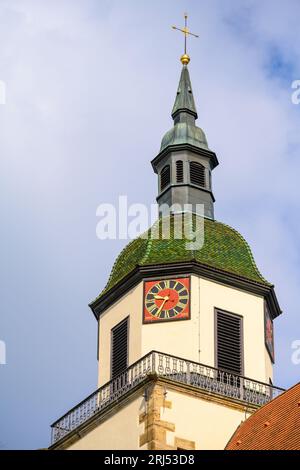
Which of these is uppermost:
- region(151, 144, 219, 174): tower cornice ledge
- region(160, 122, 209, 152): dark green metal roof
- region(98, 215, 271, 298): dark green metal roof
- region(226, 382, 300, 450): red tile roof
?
region(160, 122, 209, 152): dark green metal roof

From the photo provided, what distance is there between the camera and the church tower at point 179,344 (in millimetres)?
35312

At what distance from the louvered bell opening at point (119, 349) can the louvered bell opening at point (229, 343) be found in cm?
228

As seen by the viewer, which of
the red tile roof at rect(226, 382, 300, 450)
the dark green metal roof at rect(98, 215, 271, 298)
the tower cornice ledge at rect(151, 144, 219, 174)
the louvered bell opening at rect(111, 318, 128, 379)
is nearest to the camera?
the red tile roof at rect(226, 382, 300, 450)

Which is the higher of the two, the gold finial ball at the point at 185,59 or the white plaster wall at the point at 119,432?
the gold finial ball at the point at 185,59

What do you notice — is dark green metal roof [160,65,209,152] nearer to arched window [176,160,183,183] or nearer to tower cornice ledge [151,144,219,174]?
tower cornice ledge [151,144,219,174]

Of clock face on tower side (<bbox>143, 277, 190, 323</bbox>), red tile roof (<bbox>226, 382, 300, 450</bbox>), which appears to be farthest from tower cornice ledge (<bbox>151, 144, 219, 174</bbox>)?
red tile roof (<bbox>226, 382, 300, 450</bbox>)

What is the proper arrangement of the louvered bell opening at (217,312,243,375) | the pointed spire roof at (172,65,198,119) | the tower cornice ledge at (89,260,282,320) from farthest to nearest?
the pointed spire roof at (172,65,198,119) < the tower cornice ledge at (89,260,282,320) < the louvered bell opening at (217,312,243,375)

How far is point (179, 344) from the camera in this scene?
36781 mm

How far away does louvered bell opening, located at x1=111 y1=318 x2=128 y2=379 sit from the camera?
37594 millimetres

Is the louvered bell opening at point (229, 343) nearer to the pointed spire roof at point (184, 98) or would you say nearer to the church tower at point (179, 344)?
the church tower at point (179, 344)

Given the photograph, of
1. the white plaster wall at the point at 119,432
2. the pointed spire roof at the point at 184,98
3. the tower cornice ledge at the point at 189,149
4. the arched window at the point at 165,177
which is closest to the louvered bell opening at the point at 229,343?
the white plaster wall at the point at 119,432

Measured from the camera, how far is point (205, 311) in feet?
123

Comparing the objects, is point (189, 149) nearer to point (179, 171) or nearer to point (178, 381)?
point (179, 171)

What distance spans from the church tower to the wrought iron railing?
0.03 m
